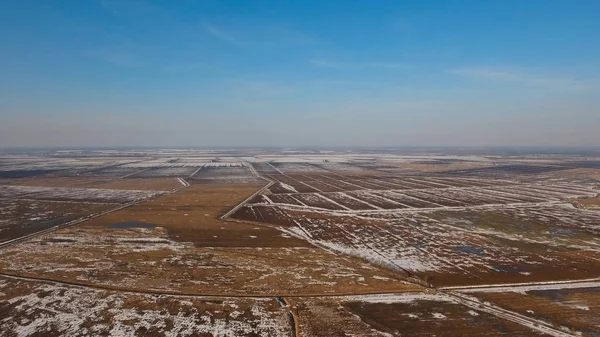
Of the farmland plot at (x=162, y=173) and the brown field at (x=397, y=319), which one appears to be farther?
the farmland plot at (x=162, y=173)

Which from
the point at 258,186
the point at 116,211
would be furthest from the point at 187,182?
the point at 116,211

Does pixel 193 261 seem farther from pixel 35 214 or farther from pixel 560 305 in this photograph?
pixel 35 214

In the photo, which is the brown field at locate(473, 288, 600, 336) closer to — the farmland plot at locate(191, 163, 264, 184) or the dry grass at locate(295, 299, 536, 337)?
the dry grass at locate(295, 299, 536, 337)

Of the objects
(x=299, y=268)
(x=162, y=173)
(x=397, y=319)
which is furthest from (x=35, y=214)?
(x=162, y=173)

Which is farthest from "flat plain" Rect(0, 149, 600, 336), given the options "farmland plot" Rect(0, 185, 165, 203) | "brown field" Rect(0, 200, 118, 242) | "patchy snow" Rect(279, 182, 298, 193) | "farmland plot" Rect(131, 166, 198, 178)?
"farmland plot" Rect(131, 166, 198, 178)

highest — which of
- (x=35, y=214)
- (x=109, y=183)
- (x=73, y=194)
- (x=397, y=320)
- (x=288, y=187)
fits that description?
(x=288, y=187)

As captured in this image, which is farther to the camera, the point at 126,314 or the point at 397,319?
the point at 126,314

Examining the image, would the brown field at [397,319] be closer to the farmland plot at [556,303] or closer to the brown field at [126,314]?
the brown field at [126,314]

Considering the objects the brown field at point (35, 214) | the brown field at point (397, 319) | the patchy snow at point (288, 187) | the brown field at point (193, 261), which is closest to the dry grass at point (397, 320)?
the brown field at point (397, 319)
